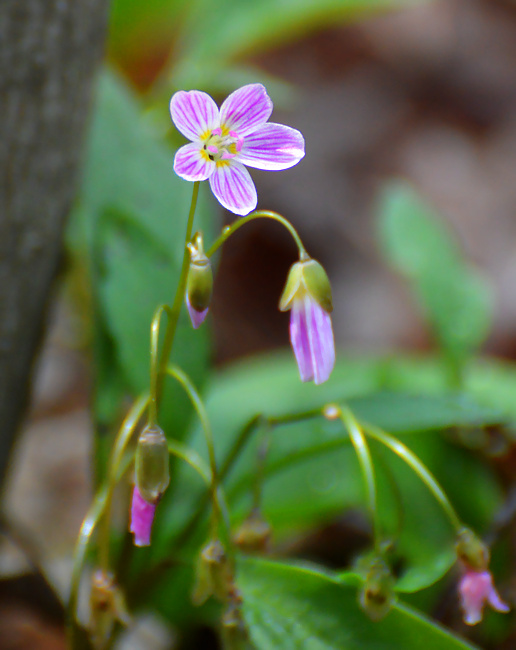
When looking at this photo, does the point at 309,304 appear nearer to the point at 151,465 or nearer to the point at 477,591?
the point at 151,465

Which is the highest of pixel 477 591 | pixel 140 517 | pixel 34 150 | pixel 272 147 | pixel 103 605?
pixel 34 150

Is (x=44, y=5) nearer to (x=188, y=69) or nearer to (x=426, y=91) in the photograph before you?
(x=188, y=69)

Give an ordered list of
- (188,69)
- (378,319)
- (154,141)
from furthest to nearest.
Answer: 1. (378,319)
2. (188,69)
3. (154,141)

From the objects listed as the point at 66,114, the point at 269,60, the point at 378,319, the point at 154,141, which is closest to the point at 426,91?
the point at 269,60

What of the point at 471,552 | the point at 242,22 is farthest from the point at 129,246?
the point at 242,22

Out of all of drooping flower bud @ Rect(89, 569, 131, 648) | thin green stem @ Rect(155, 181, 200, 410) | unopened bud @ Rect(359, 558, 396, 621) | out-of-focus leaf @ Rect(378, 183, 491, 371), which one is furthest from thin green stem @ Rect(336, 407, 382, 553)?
out-of-focus leaf @ Rect(378, 183, 491, 371)
